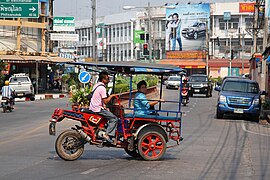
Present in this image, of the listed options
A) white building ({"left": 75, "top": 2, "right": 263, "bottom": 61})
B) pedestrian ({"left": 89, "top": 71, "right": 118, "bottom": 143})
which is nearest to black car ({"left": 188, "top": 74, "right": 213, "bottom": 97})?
white building ({"left": 75, "top": 2, "right": 263, "bottom": 61})

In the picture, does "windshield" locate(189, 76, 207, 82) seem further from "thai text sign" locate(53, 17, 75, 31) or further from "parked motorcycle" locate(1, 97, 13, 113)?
"parked motorcycle" locate(1, 97, 13, 113)

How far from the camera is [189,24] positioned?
8225 centimetres

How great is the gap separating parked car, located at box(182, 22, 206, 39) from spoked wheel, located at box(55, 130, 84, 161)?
71774mm

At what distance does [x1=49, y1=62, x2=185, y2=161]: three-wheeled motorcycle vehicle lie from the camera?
37.3 ft

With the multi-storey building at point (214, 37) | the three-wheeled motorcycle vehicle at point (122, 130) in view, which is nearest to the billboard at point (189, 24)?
the multi-storey building at point (214, 37)

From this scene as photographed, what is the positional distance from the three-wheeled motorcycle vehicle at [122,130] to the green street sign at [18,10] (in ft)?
86.0

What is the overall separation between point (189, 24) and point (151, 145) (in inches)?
2831

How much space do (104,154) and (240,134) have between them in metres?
6.86

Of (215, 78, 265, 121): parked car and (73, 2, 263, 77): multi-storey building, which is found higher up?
(73, 2, 263, 77): multi-storey building

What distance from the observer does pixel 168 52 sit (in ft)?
280

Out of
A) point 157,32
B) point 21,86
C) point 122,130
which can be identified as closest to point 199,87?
point 21,86

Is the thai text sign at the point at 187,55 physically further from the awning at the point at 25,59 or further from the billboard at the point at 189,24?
the awning at the point at 25,59

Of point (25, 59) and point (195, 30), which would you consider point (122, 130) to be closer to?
point (25, 59)

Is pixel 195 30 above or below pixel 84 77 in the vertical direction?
above
